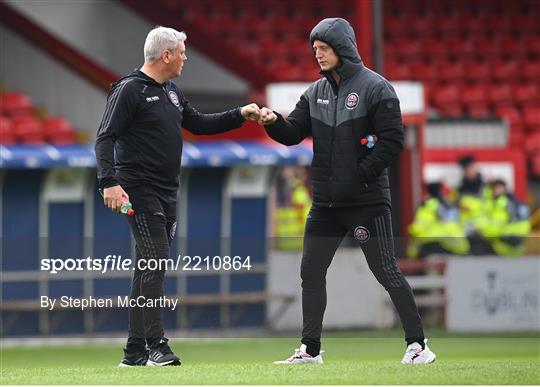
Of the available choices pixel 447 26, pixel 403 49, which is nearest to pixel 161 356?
pixel 403 49

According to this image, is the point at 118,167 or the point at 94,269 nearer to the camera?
the point at 118,167

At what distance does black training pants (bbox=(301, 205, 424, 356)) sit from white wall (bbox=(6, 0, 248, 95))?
555 inches

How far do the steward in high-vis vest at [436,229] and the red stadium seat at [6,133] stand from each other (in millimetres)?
5265

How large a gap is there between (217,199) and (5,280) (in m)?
3.26

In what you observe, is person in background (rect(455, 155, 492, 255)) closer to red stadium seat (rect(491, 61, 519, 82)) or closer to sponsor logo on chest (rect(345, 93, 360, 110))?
sponsor logo on chest (rect(345, 93, 360, 110))

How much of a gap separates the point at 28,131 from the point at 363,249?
11571mm

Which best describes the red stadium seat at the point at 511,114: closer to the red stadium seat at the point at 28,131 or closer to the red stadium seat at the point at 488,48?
the red stadium seat at the point at 488,48

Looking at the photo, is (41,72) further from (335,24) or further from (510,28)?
(335,24)

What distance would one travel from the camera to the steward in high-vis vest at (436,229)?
50.6 feet

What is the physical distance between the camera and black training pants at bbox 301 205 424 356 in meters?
8.45

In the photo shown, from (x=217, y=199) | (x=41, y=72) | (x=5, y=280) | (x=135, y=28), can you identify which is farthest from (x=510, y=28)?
(x=5, y=280)

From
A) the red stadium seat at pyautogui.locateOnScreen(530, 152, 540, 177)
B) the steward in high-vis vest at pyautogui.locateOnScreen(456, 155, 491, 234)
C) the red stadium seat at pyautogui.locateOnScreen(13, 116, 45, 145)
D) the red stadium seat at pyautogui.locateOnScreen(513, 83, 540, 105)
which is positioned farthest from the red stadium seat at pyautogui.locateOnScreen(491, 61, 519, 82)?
the red stadium seat at pyautogui.locateOnScreen(13, 116, 45, 145)

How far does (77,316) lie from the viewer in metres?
13.0

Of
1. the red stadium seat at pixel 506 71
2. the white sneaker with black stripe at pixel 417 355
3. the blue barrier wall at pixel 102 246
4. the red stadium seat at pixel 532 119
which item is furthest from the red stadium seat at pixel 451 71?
the white sneaker with black stripe at pixel 417 355
